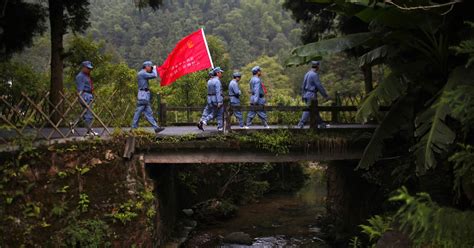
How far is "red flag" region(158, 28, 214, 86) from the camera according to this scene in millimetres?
11086

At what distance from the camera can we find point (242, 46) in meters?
75.6

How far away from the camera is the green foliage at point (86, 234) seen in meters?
8.88

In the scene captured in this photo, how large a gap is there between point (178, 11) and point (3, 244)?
86348mm

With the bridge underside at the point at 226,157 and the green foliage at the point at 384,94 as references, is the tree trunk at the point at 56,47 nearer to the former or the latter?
the bridge underside at the point at 226,157

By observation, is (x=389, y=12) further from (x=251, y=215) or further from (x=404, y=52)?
(x=251, y=215)

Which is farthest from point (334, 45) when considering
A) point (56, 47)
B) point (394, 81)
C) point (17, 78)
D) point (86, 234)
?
point (17, 78)

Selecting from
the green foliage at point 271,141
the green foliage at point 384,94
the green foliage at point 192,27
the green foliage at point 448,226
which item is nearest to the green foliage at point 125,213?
the green foliage at point 271,141

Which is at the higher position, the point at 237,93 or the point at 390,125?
the point at 237,93

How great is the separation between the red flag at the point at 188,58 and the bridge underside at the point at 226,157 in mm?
2061

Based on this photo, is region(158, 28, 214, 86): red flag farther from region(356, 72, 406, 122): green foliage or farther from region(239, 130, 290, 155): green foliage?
region(356, 72, 406, 122): green foliage

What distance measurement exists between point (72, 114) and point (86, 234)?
877 centimetres

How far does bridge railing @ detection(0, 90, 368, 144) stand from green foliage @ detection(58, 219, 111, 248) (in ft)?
7.04

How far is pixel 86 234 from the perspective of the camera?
29.7 ft

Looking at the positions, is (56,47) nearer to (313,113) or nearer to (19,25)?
(19,25)
